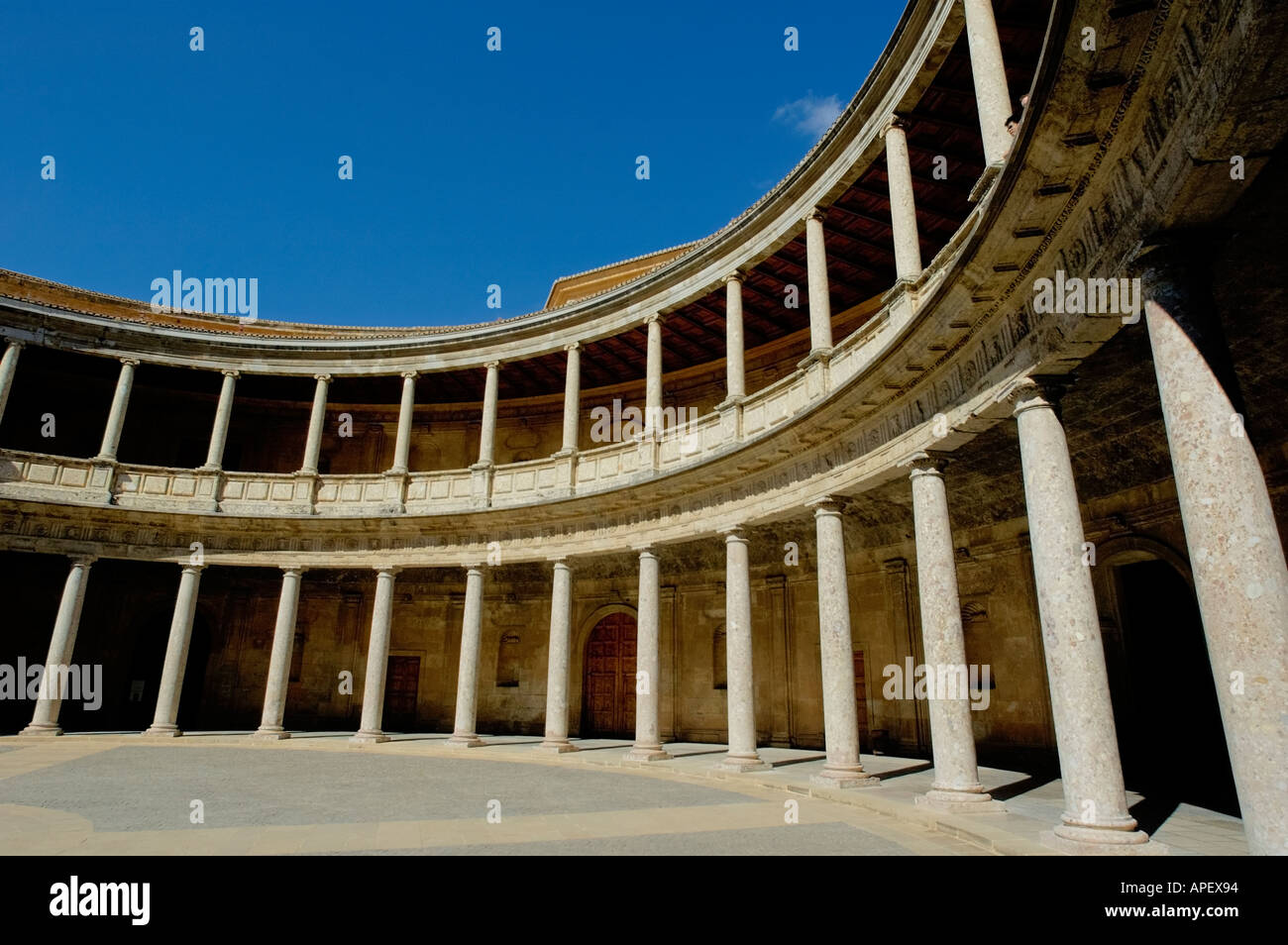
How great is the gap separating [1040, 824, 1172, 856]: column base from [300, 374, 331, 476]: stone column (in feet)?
64.0

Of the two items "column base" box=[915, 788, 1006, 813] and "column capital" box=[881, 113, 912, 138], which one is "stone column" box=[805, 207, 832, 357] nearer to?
"column capital" box=[881, 113, 912, 138]

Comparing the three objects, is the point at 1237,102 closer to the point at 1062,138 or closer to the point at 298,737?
the point at 1062,138

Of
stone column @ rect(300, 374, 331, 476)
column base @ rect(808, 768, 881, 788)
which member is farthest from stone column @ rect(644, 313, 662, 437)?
stone column @ rect(300, 374, 331, 476)

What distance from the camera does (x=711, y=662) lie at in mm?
19969

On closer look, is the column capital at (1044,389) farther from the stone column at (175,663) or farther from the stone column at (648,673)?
the stone column at (175,663)

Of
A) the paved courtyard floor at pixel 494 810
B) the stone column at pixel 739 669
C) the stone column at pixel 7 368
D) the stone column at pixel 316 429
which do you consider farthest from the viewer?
the stone column at pixel 316 429

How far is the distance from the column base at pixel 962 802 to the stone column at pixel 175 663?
18.5 metres

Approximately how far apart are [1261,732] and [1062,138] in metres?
4.60

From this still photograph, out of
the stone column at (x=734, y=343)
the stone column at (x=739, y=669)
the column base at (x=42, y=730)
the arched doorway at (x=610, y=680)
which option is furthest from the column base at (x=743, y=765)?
the column base at (x=42, y=730)

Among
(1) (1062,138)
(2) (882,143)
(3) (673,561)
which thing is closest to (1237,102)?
(1) (1062,138)

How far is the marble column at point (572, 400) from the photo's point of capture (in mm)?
18281

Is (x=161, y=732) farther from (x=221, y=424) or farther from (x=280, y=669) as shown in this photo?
(x=221, y=424)

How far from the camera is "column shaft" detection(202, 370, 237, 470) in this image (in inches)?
809
